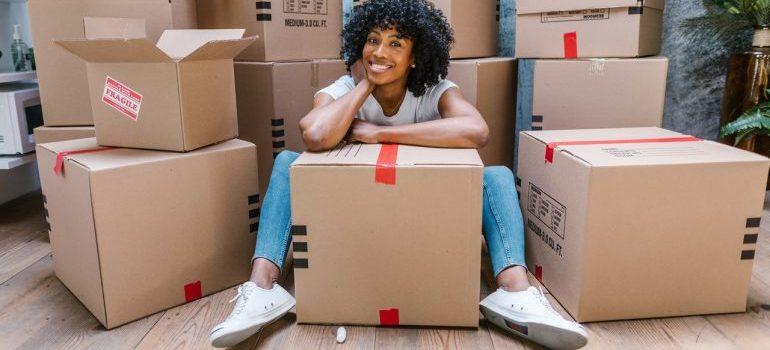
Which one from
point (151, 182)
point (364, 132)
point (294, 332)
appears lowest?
point (294, 332)

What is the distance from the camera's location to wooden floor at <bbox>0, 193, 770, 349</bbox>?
1307 mm

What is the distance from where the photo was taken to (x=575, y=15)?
6.31 ft

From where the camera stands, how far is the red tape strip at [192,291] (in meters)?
1.50

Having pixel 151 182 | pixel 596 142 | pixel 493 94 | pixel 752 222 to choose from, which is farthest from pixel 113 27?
pixel 752 222

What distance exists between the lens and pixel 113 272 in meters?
1.35

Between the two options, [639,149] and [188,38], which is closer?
[639,149]

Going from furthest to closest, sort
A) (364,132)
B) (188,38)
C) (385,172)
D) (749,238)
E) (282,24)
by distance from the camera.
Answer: (282,24) → (188,38) → (364,132) → (749,238) → (385,172)

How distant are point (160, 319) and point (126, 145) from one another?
0.45m

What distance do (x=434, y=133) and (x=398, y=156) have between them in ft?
0.47

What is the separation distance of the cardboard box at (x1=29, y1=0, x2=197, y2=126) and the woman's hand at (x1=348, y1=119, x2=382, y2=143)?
2.48 ft

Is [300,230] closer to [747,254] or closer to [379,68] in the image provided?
[379,68]

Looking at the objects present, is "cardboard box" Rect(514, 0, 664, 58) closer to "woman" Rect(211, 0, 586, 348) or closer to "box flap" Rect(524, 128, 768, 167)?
"box flap" Rect(524, 128, 768, 167)

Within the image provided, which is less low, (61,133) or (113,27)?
(113,27)

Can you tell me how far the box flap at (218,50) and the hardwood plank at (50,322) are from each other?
659 mm
